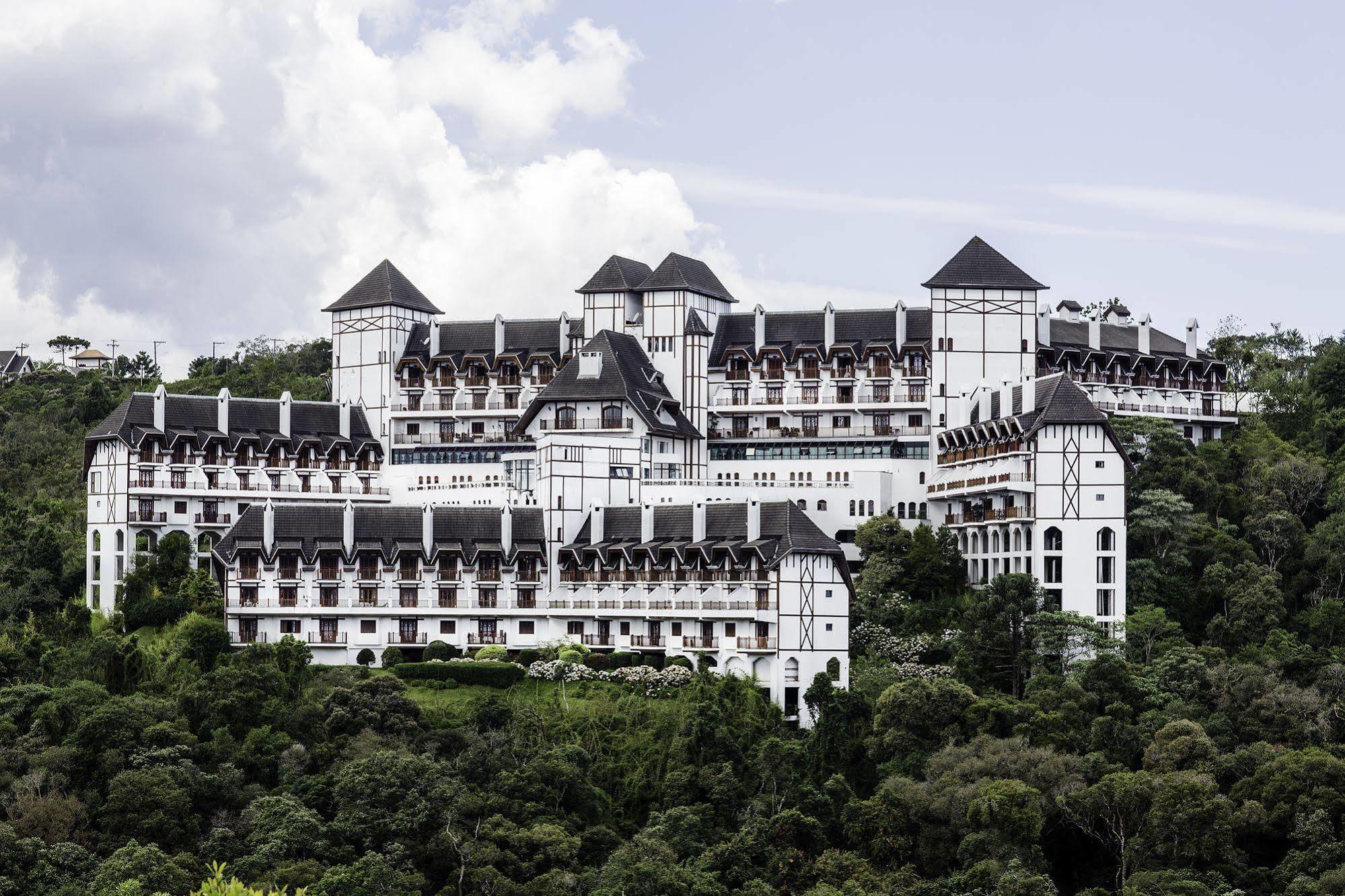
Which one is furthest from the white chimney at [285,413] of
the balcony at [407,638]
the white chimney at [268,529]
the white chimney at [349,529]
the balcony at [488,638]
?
the balcony at [488,638]

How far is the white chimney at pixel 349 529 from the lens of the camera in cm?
9012

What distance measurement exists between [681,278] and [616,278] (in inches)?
157

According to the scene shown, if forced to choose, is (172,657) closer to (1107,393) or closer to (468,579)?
(468,579)

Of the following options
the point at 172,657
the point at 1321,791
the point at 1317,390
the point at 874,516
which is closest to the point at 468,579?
the point at 172,657

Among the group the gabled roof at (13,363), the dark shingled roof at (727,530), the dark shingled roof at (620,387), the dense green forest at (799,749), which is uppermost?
the gabled roof at (13,363)

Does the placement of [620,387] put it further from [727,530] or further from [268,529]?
[268,529]

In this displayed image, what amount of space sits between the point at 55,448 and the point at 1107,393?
2650 inches

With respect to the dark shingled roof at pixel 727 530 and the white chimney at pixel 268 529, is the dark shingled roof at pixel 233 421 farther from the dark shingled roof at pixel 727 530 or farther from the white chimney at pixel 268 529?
the dark shingled roof at pixel 727 530

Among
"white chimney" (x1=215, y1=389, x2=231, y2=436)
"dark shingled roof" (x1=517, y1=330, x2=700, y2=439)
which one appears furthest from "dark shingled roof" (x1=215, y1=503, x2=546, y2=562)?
"white chimney" (x1=215, y1=389, x2=231, y2=436)

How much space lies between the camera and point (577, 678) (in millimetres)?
84250

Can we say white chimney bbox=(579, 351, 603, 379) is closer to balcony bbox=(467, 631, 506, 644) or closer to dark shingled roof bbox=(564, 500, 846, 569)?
dark shingled roof bbox=(564, 500, 846, 569)

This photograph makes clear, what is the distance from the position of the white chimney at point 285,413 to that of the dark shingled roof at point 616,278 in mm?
17218

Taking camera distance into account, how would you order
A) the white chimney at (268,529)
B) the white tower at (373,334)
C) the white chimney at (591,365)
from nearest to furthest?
the white chimney at (268,529) < the white chimney at (591,365) < the white tower at (373,334)

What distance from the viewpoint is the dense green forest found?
6819 cm
